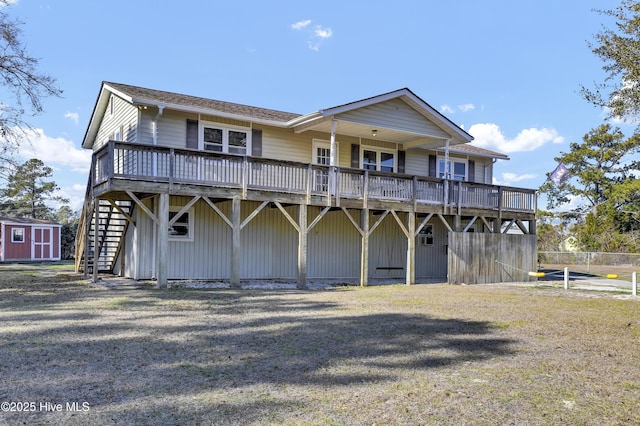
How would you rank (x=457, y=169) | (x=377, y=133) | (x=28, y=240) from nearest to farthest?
(x=377, y=133)
(x=457, y=169)
(x=28, y=240)

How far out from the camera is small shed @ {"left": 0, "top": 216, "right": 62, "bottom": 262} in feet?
108

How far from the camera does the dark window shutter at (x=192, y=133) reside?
52.5 feet

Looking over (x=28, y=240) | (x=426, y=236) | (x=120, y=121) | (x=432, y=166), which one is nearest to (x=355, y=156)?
(x=432, y=166)

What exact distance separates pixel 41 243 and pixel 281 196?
27.2 meters

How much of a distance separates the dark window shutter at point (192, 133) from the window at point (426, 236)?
1035 cm

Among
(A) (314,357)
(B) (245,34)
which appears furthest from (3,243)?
(A) (314,357)

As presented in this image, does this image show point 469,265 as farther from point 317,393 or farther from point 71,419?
point 71,419

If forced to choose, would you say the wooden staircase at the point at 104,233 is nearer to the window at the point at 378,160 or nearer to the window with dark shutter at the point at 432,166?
the window at the point at 378,160

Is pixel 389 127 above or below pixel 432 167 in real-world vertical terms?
above

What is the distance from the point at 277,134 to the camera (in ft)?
58.2

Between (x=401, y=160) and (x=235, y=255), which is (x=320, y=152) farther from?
(x=235, y=255)

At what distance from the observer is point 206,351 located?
21.0 feet

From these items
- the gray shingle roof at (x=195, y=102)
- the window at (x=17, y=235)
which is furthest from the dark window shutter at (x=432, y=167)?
the window at (x=17, y=235)

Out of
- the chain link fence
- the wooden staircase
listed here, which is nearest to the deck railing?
the wooden staircase
